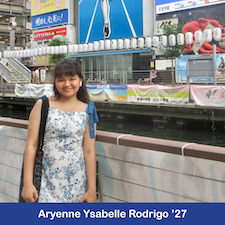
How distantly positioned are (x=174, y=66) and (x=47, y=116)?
24287mm

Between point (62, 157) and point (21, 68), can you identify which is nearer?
point (62, 157)

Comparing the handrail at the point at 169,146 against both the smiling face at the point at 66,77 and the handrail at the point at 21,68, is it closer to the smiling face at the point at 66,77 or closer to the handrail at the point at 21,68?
the smiling face at the point at 66,77

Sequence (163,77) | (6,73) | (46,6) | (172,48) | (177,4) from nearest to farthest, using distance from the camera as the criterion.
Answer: (163,77) < (172,48) < (177,4) < (6,73) < (46,6)

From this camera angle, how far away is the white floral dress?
6.22 ft

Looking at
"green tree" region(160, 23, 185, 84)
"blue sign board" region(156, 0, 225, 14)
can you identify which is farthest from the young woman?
"blue sign board" region(156, 0, 225, 14)

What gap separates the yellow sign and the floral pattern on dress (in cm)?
3674

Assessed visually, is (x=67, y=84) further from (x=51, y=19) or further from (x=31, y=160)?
(x=51, y=19)

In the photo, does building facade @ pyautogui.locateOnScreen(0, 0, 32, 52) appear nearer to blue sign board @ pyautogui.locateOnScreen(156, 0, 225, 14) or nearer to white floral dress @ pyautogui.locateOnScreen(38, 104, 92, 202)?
blue sign board @ pyautogui.locateOnScreen(156, 0, 225, 14)

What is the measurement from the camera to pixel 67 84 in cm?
197

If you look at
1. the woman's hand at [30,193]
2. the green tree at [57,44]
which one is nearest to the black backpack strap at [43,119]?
the woman's hand at [30,193]

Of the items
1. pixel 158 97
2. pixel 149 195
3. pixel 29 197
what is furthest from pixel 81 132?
pixel 158 97

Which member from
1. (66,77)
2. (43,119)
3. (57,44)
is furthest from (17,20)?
(43,119)

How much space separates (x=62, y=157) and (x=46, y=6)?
39570 mm

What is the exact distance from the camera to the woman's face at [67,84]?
6.48 ft
